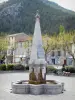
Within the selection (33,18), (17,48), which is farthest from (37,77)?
(33,18)

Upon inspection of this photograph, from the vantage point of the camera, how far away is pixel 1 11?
6197cm

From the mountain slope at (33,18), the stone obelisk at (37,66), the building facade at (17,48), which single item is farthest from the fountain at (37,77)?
the building facade at (17,48)

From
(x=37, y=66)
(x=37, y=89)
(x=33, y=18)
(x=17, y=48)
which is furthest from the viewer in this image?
(x=33, y=18)

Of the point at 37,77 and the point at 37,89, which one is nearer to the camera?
the point at 37,89

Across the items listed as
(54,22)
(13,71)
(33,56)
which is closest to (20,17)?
(54,22)

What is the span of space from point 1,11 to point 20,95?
50083mm

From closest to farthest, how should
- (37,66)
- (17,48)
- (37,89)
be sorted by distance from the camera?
(37,89) < (37,66) < (17,48)

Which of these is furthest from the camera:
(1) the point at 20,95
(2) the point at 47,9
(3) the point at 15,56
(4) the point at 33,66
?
(2) the point at 47,9

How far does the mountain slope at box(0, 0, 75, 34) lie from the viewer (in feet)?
188

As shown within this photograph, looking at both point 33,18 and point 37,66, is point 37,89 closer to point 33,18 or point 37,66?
point 37,66

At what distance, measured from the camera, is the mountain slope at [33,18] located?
57.3m

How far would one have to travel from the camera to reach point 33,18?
6084 cm

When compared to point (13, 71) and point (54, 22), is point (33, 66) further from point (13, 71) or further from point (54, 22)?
point (54, 22)

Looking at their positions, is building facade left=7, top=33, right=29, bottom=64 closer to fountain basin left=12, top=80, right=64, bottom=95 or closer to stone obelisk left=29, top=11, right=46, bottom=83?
stone obelisk left=29, top=11, right=46, bottom=83
